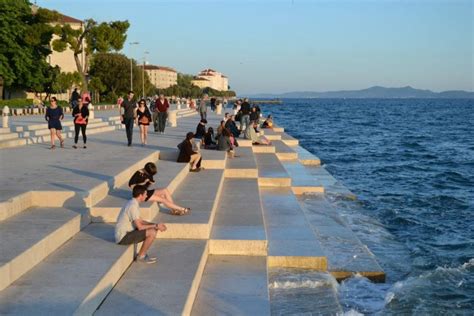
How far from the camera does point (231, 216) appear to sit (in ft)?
31.2

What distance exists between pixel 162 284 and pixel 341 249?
4.29 meters

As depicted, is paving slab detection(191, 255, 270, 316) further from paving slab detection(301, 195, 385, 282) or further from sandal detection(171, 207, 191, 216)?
paving slab detection(301, 195, 385, 282)

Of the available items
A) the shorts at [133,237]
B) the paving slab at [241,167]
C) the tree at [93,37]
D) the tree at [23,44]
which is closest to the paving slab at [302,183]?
the paving slab at [241,167]

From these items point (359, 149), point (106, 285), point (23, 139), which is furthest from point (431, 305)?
point (359, 149)

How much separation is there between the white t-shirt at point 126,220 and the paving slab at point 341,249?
3.17 metres

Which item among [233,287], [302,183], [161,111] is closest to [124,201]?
[233,287]

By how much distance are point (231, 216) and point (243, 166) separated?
204 inches

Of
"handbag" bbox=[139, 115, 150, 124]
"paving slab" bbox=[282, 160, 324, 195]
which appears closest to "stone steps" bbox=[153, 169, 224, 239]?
"paving slab" bbox=[282, 160, 324, 195]

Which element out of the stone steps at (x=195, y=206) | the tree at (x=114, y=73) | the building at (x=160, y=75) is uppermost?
the building at (x=160, y=75)

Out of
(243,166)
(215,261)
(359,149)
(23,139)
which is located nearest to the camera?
(215,261)

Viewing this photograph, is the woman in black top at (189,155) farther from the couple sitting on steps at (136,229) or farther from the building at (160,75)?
the building at (160,75)

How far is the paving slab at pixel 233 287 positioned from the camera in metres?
6.12

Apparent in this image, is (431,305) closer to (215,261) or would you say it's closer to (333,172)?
(215,261)

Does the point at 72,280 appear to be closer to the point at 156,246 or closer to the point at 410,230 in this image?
the point at 156,246
